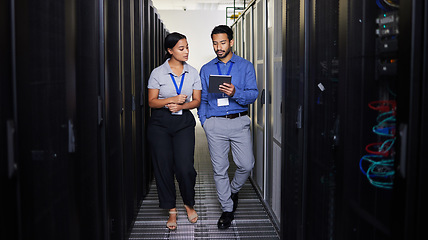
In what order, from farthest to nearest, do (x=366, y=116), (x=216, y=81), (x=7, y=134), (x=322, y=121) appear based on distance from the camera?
(x=216, y=81)
(x=322, y=121)
(x=366, y=116)
(x=7, y=134)

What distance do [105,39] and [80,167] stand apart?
842mm

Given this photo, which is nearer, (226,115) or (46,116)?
(46,116)

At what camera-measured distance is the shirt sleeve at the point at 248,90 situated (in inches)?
159

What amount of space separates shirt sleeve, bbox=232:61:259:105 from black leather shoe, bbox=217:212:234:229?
1024 mm

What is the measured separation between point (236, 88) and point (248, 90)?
0.12 m

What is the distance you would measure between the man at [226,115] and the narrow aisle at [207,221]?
0.52ft

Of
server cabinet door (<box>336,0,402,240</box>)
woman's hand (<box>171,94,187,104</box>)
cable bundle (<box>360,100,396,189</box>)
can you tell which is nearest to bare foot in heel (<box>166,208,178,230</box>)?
woman's hand (<box>171,94,187,104</box>)

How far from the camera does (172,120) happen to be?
13.3ft

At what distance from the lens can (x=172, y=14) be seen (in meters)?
14.3

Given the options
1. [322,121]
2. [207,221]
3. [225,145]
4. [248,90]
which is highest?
[248,90]

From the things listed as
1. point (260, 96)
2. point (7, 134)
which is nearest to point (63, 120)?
point (7, 134)

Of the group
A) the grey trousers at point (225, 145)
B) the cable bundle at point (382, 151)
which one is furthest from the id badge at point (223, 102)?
the cable bundle at point (382, 151)

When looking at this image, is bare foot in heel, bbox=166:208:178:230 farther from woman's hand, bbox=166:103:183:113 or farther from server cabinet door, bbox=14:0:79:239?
server cabinet door, bbox=14:0:79:239

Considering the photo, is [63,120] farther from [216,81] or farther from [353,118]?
[216,81]
